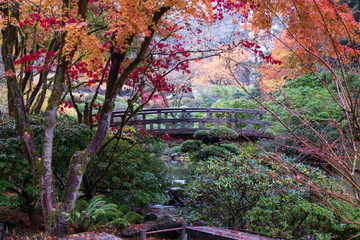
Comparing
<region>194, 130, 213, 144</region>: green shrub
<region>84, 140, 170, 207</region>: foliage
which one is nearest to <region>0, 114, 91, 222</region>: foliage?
Result: <region>84, 140, 170, 207</region>: foliage

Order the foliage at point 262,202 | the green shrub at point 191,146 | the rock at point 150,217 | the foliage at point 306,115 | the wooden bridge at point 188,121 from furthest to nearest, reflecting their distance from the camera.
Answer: the wooden bridge at point 188,121
the green shrub at point 191,146
the foliage at point 306,115
the rock at point 150,217
the foliage at point 262,202

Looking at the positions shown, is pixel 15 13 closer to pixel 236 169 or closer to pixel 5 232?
pixel 5 232

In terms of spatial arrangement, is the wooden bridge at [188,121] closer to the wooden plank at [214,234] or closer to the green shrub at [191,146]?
the green shrub at [191,146]

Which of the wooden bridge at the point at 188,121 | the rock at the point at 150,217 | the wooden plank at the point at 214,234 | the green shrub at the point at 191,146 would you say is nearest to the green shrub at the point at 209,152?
the green shrub at the point at 191,146

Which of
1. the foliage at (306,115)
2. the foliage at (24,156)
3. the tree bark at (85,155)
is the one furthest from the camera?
the foliage at (306,115)

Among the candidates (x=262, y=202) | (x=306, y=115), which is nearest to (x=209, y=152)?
(x=306, y=115)

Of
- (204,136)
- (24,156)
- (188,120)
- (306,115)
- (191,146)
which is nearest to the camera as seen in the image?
(24,156)

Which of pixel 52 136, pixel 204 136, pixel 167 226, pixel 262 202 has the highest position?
pixel 52 136

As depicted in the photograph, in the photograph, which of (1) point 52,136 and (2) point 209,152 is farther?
(2) point 209,152

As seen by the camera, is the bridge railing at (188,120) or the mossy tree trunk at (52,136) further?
the bridge railing at (188,120)

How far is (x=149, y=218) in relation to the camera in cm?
841

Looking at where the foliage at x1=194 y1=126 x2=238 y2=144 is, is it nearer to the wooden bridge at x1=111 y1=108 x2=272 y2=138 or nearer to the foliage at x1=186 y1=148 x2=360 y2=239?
the wooden bridge at x1=111 y1=108 x2=272 y2=138

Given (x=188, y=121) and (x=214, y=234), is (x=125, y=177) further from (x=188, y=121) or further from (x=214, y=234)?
(x=188, y=121)

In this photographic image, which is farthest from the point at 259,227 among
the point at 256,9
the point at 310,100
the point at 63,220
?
the point at 310,100
